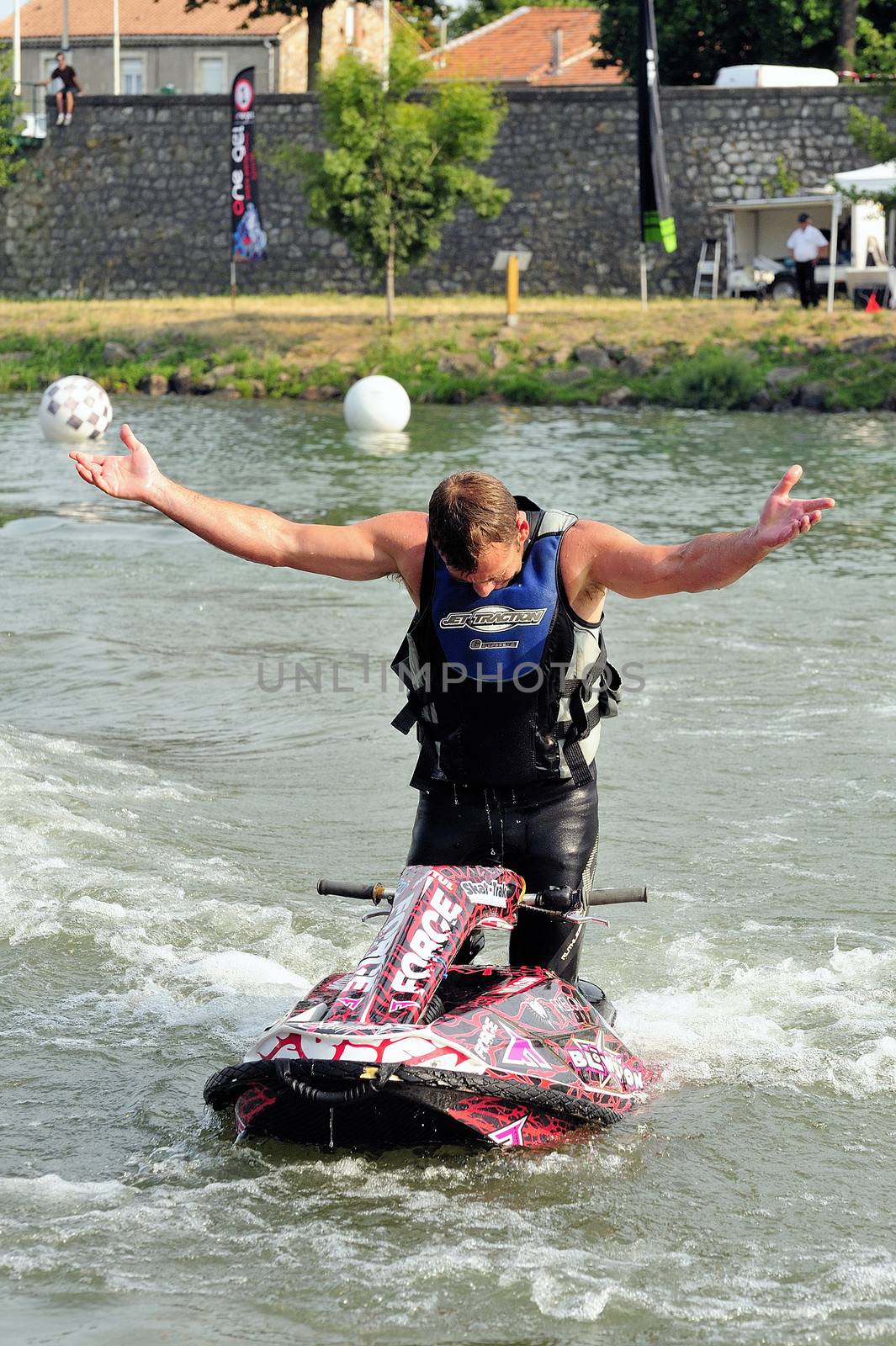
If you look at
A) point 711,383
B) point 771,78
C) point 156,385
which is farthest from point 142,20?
point 711,383

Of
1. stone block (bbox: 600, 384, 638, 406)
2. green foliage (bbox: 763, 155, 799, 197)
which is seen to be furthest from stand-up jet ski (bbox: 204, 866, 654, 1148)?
green foliage (bbox: 763, 155, 799, 197)

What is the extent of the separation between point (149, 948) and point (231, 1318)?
2650 mm

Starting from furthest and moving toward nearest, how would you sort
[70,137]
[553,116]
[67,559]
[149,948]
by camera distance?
[70,137] < [553,116] < [67,559] < [149,948]

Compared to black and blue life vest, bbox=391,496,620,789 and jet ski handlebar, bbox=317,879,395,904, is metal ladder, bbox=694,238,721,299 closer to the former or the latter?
black and blue life vest, bbox=391,496,620,789

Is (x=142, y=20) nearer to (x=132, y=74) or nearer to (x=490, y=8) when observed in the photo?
(x=132, y=74)

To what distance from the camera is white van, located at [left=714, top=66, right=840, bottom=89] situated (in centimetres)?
4025

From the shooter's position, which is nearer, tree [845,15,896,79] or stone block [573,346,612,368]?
tree [845,15,896,79]

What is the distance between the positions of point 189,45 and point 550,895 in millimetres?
60805

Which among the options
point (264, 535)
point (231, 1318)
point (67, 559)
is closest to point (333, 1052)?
point (231, 1318)

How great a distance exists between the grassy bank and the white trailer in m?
1.88

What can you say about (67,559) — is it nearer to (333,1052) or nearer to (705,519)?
(705,519)

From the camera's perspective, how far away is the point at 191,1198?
15.5 ft

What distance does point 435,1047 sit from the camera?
439 cm

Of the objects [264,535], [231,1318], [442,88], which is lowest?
[231,1318]
